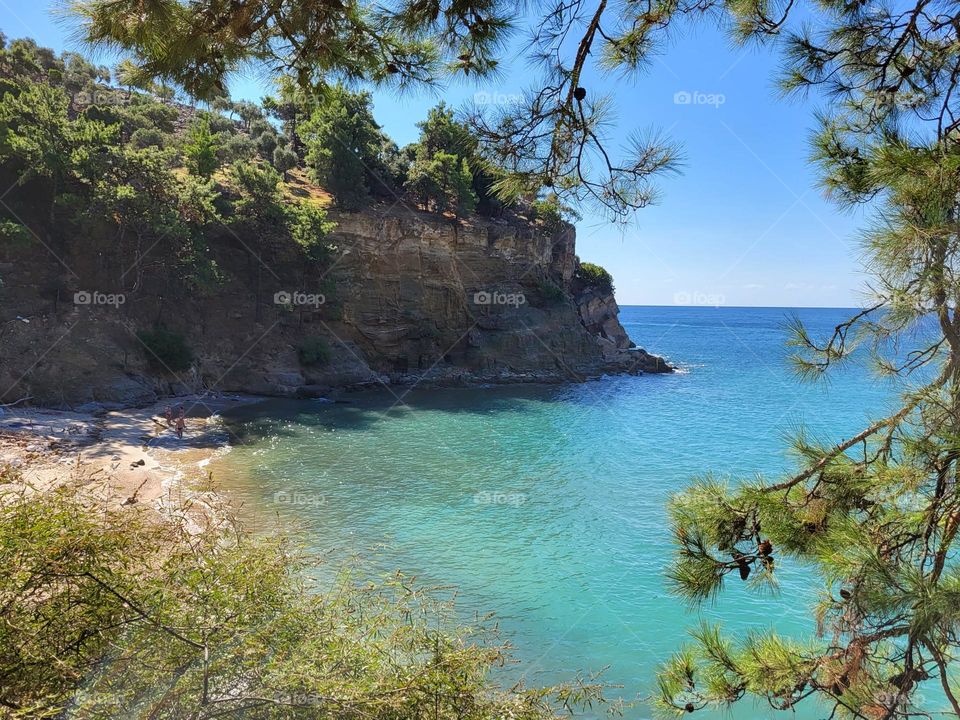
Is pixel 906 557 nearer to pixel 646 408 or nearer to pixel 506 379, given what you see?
pixel 646 408

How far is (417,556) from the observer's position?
10.7 metres

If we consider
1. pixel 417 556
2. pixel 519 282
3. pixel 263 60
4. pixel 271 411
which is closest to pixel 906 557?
pixel 263 60

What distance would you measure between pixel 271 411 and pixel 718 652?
72.8ft

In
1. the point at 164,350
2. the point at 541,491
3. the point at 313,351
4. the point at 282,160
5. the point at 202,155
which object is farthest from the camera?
the point at 282,160

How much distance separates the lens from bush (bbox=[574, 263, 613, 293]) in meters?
45.3

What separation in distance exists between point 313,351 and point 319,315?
2.54 metres

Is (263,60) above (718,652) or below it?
above

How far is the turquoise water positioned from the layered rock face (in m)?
3.39

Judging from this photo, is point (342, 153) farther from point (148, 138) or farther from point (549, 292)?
point (549, 292)

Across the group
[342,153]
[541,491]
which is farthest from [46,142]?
[541,491]

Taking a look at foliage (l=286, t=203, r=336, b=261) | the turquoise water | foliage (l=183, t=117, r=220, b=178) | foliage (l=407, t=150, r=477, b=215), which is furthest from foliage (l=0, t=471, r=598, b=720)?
foliage (l=407, t=150, r=477, b=215)

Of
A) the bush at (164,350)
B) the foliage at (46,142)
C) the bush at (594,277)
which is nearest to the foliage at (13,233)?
the foliage at (46,142)

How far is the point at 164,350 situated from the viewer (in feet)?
75.0

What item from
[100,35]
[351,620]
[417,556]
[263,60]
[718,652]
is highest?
[263,60]
